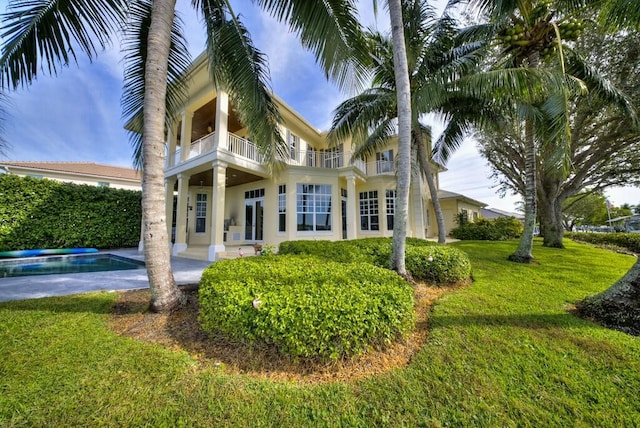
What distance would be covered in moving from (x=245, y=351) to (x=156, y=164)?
315cm

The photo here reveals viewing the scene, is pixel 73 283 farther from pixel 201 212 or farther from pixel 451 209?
pixel 451 209

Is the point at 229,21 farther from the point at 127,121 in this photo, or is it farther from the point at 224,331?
the point at 224,331

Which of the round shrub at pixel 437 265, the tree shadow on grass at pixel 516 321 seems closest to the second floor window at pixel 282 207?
the round shrub at pixel 437 265

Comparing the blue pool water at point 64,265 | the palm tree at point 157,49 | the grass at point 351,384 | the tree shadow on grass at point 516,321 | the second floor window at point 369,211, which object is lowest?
the grass at point 351,384

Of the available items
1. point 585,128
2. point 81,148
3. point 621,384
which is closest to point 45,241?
point 81,148

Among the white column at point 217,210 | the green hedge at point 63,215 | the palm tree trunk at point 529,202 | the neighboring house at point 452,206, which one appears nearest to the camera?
the palm tree trunk at point 529,202

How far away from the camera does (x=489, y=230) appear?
56.0 ft

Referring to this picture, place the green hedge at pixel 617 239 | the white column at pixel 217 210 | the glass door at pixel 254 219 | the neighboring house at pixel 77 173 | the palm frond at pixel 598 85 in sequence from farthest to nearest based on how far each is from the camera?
the neighboring house at pixel 77 173 < the green hedge at pixel 617 239 < the glass door at pixel 254 219 < the white column at pixel 217 210 < the palm frond at pixel 598 85

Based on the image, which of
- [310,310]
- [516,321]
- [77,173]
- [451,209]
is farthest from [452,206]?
[77,173]

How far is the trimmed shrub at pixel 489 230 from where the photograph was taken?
17109mm

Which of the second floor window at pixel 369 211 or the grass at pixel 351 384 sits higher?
the second floor window at pixel 369 211

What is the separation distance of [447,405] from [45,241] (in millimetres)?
16641

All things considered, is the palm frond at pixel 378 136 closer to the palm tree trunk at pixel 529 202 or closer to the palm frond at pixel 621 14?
the palm tree trunk at pixel 529 202

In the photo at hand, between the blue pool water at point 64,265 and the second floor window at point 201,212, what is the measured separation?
15.2ft
